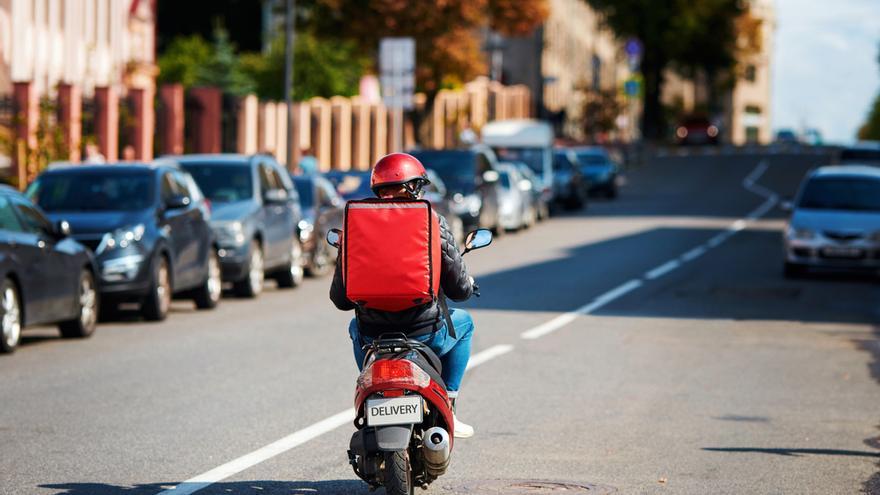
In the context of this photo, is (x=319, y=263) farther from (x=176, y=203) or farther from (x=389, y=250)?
(x=389, y=250)

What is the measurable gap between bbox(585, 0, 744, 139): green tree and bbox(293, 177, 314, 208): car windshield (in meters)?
70.5

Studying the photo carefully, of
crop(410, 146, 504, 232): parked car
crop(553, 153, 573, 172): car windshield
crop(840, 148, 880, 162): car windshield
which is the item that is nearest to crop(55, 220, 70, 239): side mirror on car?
crop(410, 146, 504, 232): parked car

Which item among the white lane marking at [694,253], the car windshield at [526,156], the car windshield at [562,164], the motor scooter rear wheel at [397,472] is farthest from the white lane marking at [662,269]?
the car windshield at [562,164]

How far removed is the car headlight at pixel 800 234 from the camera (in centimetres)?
2622

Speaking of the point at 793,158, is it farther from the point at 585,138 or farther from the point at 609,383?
the point at 609,383

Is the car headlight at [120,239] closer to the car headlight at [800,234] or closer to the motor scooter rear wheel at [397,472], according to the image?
the car headlight at [800,234]

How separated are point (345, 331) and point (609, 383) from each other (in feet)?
15.9

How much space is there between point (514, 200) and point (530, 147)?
31.1ft

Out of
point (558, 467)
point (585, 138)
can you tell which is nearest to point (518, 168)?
point (558, 467)

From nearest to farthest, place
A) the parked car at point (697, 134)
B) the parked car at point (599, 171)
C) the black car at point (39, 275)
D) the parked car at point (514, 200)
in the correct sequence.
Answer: the black car at point (39, 275), the parked car at point (514, 200), the parked car at point (599, 171), the parked car at point (697, 134)

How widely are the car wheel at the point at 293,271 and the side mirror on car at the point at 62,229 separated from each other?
799 centimetres

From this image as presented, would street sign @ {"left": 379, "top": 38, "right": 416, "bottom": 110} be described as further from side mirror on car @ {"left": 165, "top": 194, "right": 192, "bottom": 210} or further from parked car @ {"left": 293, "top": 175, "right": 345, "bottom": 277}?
side mirror on car @ {"left": 165, "top": 194, "right": 192, "bottom": 210}

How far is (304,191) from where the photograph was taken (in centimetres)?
2789

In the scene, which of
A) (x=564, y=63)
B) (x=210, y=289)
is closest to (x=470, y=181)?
(x=210, y=289)
